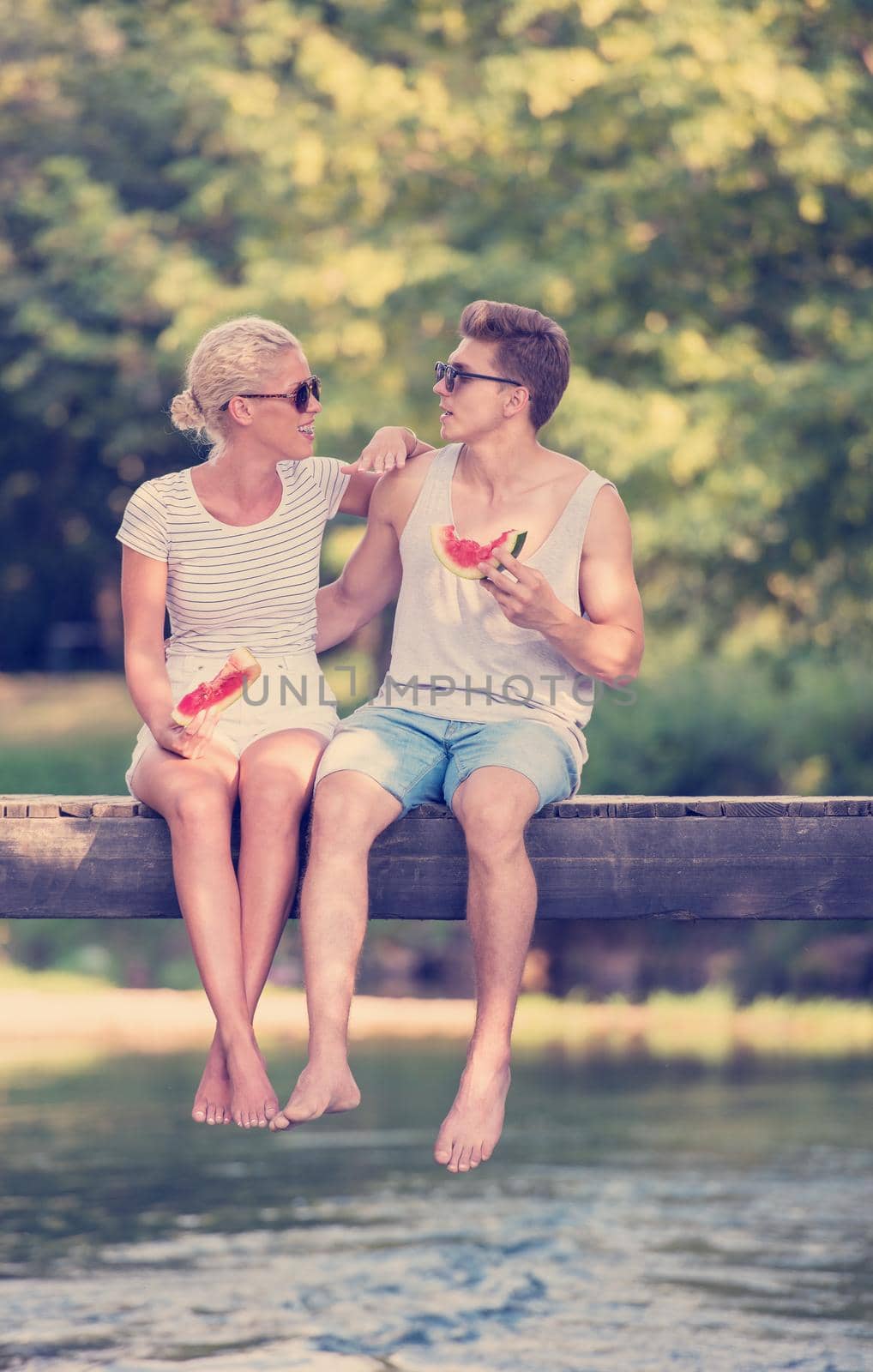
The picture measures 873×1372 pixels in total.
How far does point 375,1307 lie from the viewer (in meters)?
7.50

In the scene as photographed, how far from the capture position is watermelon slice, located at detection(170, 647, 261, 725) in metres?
4.85

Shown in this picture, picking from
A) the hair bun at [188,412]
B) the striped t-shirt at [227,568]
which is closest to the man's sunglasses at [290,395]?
the hair bun at [188,412]

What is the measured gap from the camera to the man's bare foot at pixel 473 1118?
4500 mm

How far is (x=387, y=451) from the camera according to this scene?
202 inches

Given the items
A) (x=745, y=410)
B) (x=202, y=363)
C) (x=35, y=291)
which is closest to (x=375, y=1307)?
(x=202, y=363)

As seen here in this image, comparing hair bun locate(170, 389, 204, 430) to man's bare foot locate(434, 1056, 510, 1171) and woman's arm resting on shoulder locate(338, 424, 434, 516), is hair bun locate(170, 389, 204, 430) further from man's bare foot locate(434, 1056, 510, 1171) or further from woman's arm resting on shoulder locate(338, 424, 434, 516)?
man's bare foot locate(434, 1056, 510, 1171)

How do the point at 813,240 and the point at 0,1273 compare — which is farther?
the point at 813,240

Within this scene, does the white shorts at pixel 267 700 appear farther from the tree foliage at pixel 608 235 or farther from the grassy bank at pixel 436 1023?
the tree foliage at pixel 608 235

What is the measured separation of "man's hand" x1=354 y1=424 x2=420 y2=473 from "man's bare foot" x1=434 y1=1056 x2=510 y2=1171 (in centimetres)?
141

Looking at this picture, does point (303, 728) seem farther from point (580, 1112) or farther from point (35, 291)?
point (35, 291)

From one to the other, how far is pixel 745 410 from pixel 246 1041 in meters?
10.5

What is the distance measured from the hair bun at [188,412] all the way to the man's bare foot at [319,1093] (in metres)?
1.54

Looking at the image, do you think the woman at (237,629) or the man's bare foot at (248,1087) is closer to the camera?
the man's bare foot at (248,1087)

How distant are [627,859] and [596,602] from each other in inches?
23.3
